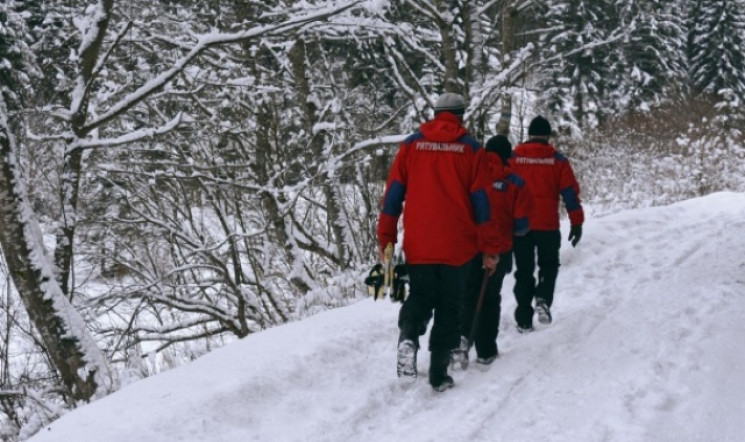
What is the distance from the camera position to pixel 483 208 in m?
4.57

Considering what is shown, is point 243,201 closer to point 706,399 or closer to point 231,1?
point 231,1

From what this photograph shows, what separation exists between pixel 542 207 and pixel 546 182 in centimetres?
24

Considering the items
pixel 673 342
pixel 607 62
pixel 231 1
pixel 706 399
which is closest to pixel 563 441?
pixel 706 399

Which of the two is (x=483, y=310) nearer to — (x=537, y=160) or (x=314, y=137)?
(x=537, y=160)

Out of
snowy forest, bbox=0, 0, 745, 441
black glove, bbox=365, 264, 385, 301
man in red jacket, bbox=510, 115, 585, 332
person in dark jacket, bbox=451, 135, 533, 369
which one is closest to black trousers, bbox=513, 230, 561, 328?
man in red jacket, bbox=510, 115, 585, 332

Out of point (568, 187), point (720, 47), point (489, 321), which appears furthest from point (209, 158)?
point (720, 47)

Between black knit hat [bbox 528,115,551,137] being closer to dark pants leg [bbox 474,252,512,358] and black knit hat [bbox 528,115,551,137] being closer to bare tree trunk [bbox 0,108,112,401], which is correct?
dark pants leg [bbox 474,252,512,358]

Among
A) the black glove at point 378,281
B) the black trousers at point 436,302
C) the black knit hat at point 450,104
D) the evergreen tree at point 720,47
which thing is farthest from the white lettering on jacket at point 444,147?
the evergreen tree at point 720,47

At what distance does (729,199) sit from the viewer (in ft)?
41.8

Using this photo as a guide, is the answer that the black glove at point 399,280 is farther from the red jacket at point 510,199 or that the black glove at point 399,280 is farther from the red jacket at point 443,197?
the red jacket at point 510,199

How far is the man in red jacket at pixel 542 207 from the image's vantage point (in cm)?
620

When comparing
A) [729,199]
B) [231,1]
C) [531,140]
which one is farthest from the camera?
[729,199]

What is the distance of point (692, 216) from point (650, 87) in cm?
3295

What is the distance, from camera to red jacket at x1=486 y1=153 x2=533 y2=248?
549cm
